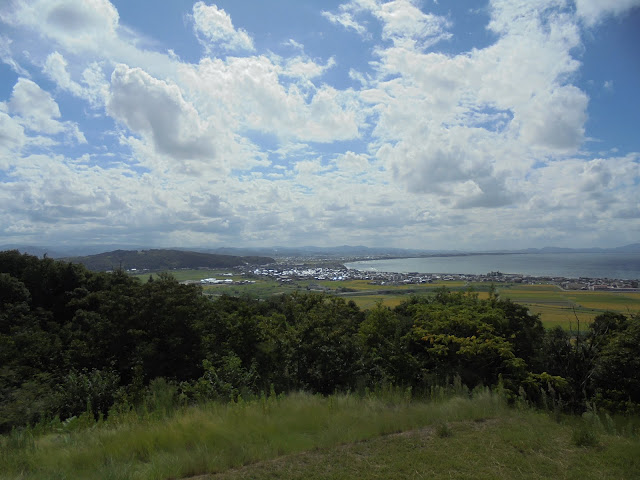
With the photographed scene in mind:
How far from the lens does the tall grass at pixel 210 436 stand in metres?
4.56

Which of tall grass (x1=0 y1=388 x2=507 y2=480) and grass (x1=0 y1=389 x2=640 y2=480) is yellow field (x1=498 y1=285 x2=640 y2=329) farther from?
tall grass (x1=0 y1=388 x2=507 y2=480)

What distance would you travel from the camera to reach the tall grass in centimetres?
456

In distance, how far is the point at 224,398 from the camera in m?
7.76

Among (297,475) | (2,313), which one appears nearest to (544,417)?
(297,475)

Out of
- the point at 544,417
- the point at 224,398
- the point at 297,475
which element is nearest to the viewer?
the point at 297,475

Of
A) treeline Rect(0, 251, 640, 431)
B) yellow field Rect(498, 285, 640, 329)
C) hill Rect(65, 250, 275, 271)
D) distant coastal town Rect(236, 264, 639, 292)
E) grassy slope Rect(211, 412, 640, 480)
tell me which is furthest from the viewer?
hill Rect(65, 250, 275, 271)

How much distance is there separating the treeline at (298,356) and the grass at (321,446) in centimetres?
180

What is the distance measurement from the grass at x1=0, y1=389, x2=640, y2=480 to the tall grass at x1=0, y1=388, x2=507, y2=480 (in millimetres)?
17

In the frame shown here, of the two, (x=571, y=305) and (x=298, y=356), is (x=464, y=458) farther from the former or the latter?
(x=571, y=305)

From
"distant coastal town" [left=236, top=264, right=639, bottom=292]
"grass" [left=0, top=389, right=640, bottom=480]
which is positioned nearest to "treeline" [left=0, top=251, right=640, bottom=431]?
"grass" [left=0, top=389, right=640, bottom=480]

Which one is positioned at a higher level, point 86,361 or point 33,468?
point 33,468

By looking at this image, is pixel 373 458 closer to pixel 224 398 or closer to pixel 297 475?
pixel 297 475

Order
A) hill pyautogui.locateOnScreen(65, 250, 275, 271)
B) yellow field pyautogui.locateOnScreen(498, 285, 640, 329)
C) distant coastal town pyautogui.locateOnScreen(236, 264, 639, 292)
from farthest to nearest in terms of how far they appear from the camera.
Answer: hill pyautogui.locateOnScreen(65, 250, 275, 271), distant coastal town pyautogui.locateOnScreen(236, 264, 639, 292), yellow field pyautogui.locateOnScreen(498, 285, 640, 329)

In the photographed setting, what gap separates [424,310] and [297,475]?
12.2m
